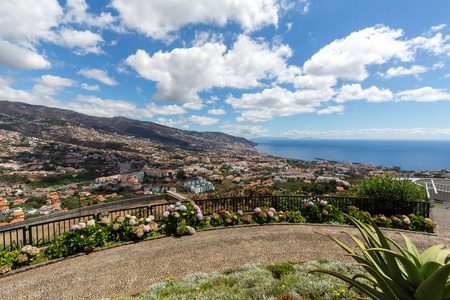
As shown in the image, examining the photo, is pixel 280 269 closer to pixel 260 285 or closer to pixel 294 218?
pixel 260 285

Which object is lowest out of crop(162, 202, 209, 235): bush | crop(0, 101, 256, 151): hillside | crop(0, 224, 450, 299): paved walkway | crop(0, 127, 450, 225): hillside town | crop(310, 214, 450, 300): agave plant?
crop(0, 127, 450, 225): hillside town

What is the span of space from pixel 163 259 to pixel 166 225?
1.78 meters

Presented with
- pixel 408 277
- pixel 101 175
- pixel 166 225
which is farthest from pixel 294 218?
pixel 101 175

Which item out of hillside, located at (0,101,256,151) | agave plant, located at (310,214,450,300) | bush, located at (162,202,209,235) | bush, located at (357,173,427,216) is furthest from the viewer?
hillside, located at (0,101,256,151)

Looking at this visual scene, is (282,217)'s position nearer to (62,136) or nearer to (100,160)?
(100,160)

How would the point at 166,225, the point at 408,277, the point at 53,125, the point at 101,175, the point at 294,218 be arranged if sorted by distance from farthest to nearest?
the point at 53,125 < the point at 101,175 < the point at 294,218 < the point at 166,225 < the point at 408,277

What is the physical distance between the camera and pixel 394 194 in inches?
299

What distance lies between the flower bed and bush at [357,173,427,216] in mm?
474

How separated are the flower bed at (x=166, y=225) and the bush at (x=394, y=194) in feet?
1.56

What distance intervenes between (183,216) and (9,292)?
4.34m

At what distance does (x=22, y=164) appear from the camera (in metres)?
60.2

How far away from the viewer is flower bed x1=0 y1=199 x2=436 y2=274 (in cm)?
529

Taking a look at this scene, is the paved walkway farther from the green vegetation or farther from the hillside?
the hillside

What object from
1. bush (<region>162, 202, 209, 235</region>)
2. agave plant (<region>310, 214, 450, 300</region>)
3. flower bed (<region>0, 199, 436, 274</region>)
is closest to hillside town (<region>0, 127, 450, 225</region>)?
flower bed (<region>0, 199, 436, 274</region>)
